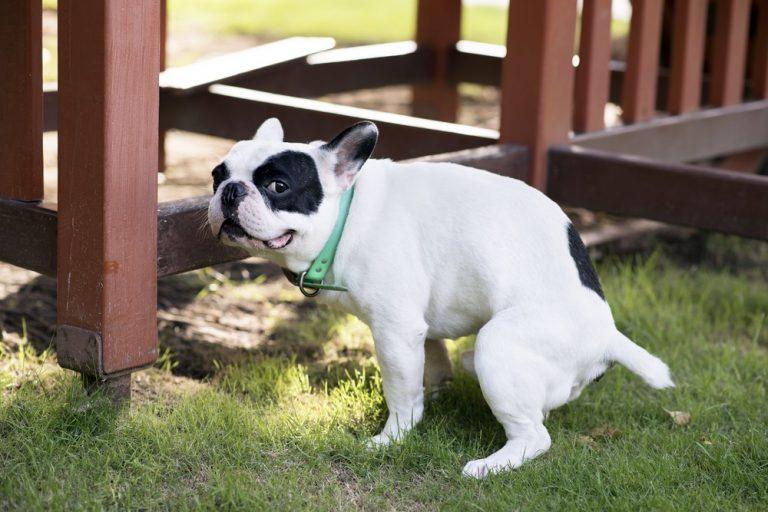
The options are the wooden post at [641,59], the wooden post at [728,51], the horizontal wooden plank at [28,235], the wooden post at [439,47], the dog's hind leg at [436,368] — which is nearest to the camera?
the horizontal wooden plank at [28,235]

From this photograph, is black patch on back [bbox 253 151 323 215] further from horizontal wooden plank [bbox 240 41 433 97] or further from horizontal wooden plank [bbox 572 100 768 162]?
horizontal wooden plank [bbox 240 41 433 97]

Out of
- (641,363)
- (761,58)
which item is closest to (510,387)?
(641,363)

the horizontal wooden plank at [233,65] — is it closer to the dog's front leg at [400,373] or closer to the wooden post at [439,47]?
the wooden post at [439,47]

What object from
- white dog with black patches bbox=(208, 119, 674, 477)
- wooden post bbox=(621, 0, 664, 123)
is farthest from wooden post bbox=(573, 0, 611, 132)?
white dog with black patches bbox=(208, 119, 674, 477)

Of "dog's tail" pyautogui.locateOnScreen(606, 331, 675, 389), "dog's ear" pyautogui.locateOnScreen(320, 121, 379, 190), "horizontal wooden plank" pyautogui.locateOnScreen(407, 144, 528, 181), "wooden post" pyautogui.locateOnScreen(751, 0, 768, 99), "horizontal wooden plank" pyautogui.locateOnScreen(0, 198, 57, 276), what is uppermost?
"wooden post" pyautogui.locateOnScreen(751, 0, 768, 99)

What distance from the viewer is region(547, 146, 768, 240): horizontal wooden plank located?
13.4 ft

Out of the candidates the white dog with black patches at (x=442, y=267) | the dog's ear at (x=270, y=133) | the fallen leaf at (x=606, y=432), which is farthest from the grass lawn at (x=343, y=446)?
the dog's ear at (x=270, y=133)

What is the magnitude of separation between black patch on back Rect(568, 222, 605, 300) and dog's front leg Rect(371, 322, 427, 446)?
459 mm

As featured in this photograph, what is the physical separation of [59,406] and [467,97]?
660 cm

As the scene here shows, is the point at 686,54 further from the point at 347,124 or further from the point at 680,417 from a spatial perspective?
the point at 680,417

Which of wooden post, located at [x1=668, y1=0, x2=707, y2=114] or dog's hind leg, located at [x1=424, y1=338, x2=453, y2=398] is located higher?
wooden post, located at [x1=668, y1=0, x2=707, y2=114]

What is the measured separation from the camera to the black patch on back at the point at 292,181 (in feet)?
9.20

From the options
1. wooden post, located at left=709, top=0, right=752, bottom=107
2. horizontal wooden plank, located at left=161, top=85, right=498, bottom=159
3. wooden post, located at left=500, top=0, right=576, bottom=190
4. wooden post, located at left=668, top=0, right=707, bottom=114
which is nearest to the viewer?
wooden post, located at left=500, top=0, right=576, bottom=190

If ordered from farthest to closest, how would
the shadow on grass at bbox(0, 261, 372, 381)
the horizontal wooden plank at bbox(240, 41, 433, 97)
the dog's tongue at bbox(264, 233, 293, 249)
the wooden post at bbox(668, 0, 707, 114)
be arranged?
the horizontal wooden plank at bbox(240, 41, 433, 97)
the wooden post at bbox(668, 0, 707, 114)
the shadow on grass at bbox(0, 261, 372, 381)
the dog's tongue at bbox(264, 233, 293, 249)
